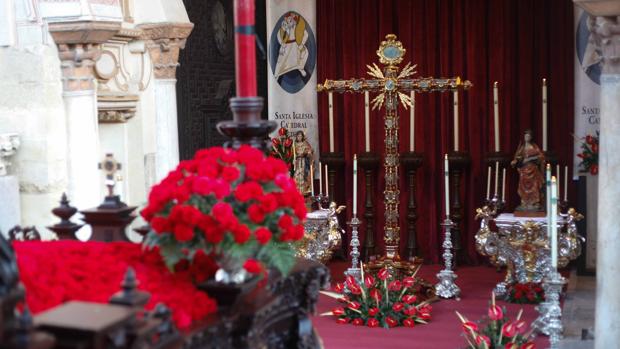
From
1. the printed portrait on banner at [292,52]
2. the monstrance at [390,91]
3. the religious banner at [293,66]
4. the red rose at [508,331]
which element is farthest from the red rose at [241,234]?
the printed portrait on banner at [292,52]

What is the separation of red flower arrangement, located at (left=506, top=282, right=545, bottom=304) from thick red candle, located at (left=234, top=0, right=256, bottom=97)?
186 inches

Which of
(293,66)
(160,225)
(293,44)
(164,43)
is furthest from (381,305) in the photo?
(160,225)

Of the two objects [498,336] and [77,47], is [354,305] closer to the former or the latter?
[498,336]

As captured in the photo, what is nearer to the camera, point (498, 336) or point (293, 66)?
point (498, 336)

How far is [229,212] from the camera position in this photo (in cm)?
320

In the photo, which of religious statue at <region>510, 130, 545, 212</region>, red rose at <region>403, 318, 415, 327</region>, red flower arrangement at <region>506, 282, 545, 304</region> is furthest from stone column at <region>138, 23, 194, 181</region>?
red flower arrangement at <region>506, 282, 545, 304</region>

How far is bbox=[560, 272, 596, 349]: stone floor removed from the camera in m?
6.48

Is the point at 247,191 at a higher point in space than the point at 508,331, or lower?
higher

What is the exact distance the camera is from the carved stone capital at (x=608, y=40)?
5.52 m

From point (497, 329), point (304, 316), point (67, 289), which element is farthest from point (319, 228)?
point (67, 289)

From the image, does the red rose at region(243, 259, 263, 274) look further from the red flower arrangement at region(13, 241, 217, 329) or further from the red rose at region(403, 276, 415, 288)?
the red rose at region(403, 276, 415, 288)

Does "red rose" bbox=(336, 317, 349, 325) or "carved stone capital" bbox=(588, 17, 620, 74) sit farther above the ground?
"carved stone capital" bbox=(588, 17, 620, 74)

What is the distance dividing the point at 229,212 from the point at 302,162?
20.4 feet

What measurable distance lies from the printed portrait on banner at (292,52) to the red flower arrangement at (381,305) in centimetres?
338
